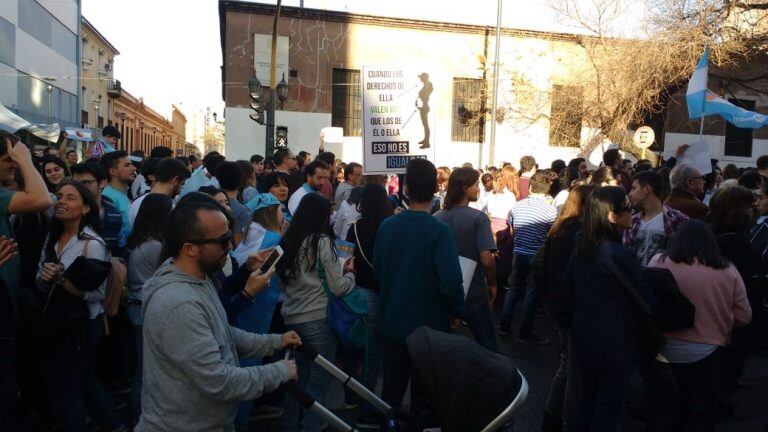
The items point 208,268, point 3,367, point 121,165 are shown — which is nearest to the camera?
point 208,268

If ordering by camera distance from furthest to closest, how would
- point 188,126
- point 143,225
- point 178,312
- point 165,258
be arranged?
point 188,126 → point 143,225 → point 165,258 → point 178,312

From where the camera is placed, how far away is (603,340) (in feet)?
12.6

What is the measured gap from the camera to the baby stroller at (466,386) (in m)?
2.72

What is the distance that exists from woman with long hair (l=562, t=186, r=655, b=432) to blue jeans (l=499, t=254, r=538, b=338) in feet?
9.93

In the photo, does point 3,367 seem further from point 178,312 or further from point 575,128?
point 575,128

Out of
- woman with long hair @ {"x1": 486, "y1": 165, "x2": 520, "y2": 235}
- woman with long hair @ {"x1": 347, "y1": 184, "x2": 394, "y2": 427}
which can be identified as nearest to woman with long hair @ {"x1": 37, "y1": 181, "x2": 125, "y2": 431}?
Result: woman with long hair @ {"x1": 347, "y1": 184, "x2": 394, "y2": 427}

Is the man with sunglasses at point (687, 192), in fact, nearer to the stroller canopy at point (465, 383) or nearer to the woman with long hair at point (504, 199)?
the woman with long hair at point (504, 199)

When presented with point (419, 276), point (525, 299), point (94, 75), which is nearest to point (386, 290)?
point (419, 276)

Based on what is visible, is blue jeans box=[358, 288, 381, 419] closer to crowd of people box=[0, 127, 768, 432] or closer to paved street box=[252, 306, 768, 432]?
crowd of people box=[0, 127, 768, 432]

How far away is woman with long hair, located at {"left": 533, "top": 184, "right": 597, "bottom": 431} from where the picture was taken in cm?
433

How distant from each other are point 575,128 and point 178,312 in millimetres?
23241

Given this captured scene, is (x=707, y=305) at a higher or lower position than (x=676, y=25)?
lower

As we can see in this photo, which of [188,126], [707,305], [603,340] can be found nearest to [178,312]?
[603,340]

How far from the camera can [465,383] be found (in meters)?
2.73
